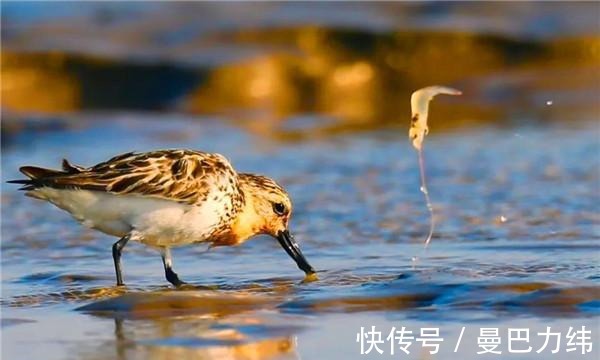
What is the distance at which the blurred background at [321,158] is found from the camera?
6.06 metres

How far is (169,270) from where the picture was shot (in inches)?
285

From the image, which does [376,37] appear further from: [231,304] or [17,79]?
[231,304]

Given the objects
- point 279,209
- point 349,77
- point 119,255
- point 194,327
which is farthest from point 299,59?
point 194,327

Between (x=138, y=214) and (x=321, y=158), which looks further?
(x=321, y=158)

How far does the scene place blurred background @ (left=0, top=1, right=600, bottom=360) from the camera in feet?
19.9

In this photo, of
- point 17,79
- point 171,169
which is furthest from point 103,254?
point 17,79

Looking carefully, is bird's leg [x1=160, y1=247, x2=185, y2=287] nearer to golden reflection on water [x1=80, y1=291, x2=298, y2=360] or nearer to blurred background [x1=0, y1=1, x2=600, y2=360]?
blurred background [x1=0, y1=1, x2=600, y2=360]

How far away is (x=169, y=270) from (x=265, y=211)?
0.72 m

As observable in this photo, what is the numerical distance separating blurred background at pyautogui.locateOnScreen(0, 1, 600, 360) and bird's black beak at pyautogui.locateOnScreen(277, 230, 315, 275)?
9cm

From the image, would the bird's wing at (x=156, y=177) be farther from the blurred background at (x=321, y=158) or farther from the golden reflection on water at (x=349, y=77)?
the golden reflection on water at (x=349, y=77)

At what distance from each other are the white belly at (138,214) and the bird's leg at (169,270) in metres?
0.05

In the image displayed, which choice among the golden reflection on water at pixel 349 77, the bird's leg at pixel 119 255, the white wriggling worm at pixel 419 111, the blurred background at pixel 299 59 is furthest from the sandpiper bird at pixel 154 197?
the blurred background at pixel 299 59

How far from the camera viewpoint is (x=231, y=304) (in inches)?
249

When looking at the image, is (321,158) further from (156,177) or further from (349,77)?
(156,177)
